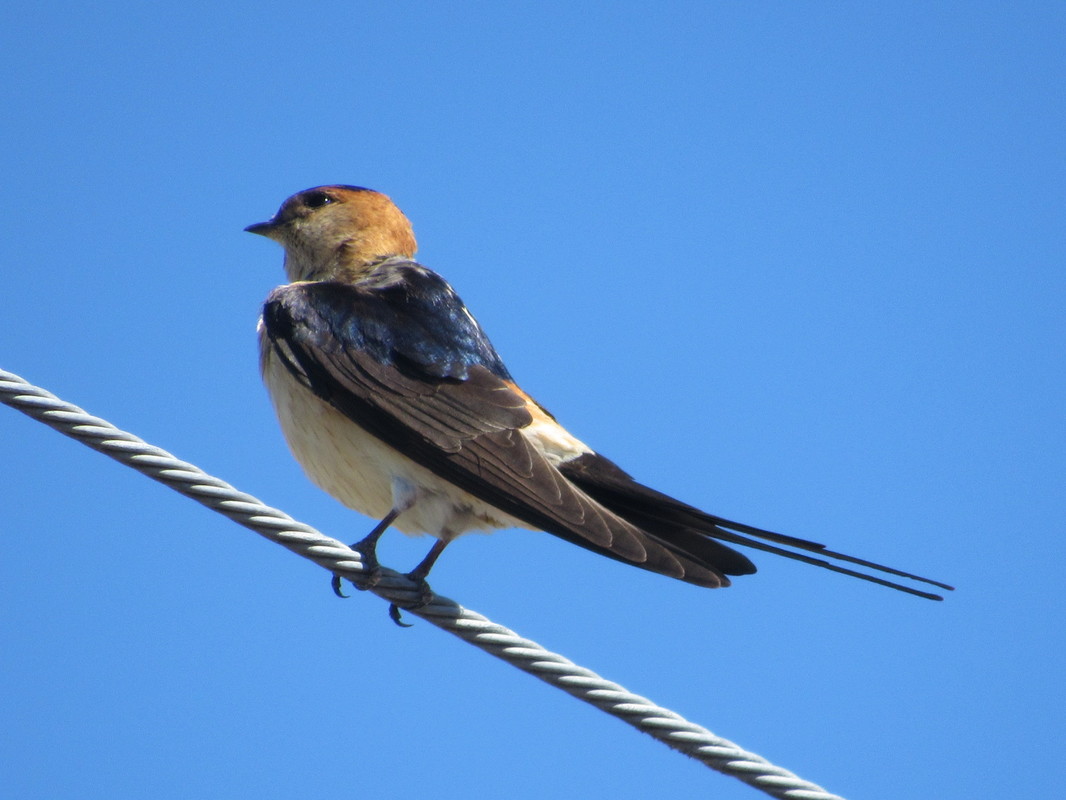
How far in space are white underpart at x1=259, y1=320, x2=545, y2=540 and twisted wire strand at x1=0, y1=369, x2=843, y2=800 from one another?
2.61 ft

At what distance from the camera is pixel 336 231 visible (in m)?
5.00

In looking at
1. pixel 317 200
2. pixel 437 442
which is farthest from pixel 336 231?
pixel 437 442

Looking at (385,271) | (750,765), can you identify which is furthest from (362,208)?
(750,765)

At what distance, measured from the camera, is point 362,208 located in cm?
506

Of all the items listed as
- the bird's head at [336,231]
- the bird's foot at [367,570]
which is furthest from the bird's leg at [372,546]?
the bird's head at [336,231]

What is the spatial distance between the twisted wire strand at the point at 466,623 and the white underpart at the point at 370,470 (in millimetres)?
795

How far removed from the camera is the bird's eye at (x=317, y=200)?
5.12 metres

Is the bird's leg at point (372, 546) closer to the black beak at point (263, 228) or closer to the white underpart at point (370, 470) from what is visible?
the white underpart at point (370, 470)

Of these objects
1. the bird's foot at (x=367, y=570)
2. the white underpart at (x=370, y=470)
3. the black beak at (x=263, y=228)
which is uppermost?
the black beak at (x=263, y=228)

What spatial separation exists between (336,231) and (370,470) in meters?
1.50

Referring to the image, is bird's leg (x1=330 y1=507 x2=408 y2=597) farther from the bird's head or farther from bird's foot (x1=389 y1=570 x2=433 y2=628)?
the bird's head

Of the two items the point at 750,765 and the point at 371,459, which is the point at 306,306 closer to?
the point at 371,459

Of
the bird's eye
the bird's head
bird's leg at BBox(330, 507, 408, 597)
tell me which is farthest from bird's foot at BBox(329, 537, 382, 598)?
the bird's eye

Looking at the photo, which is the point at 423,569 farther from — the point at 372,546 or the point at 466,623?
the point at 466,623
